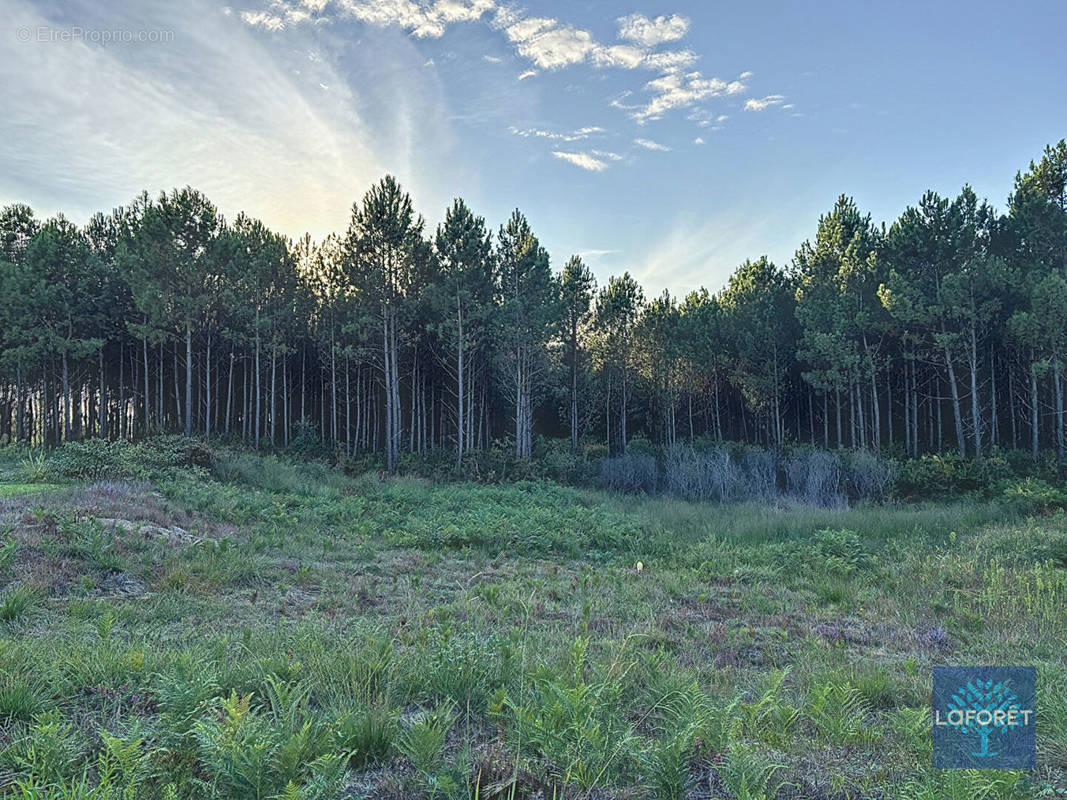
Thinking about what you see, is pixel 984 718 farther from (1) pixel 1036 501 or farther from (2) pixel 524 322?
(2) pixel 524 322

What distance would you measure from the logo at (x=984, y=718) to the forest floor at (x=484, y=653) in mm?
101

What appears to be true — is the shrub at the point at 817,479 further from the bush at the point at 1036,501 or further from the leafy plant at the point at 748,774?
the leafy plant at the point at 748,774

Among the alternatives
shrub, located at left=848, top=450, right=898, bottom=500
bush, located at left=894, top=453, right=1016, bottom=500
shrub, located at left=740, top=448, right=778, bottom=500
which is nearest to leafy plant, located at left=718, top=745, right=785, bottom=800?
shrub, located at left=740, top=448, right=778, bottom=500

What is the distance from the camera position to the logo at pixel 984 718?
2.83m

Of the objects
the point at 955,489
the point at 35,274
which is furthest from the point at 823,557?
the point at 35,274

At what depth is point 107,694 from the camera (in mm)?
3219

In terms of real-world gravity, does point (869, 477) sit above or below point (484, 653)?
below

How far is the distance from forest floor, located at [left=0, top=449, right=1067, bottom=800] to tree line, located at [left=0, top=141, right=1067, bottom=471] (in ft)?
52.8

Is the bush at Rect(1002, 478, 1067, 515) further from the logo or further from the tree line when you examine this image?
the logo

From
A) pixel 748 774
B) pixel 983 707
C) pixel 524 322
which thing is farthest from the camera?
pixel 524 322

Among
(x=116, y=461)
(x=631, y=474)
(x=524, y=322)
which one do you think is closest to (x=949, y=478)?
(x=631, y=474)

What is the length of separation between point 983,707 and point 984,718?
0.96 ft

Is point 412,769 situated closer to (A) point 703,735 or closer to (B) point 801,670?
(A) point 703,735

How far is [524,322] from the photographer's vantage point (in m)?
26.3
